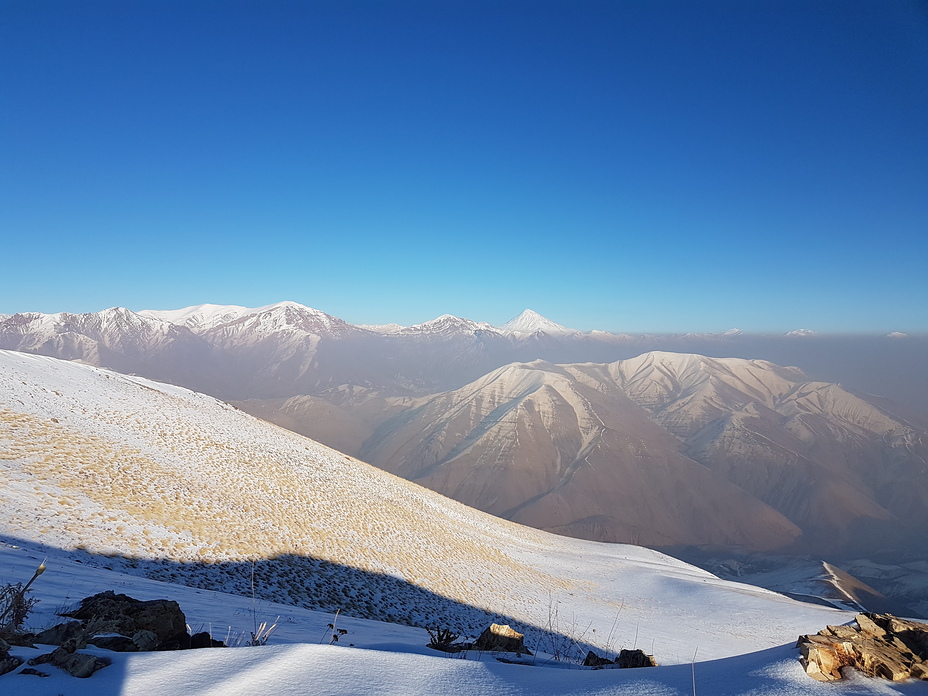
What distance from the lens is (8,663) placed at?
2.43 meters

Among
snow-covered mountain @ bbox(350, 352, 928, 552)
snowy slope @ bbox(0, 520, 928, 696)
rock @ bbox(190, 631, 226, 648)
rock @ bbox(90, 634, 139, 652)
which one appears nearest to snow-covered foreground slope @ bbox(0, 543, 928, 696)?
snowy slope @ bbox(0, 520, 928, 696)

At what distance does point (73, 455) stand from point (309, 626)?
1221 centimetres

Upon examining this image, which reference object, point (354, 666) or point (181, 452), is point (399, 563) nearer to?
point (181, 452)

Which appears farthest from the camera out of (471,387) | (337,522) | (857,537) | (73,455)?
(471,387)

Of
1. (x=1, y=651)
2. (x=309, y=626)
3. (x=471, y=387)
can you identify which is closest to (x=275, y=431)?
(x=309, y=626)

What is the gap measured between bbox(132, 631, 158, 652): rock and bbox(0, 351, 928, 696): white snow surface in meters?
0.58

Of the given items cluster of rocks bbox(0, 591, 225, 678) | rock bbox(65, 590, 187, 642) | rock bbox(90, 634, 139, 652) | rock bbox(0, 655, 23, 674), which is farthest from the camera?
rock bbox(65, 590, 187, 642)

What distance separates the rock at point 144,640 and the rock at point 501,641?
292 centimetres

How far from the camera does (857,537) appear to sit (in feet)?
327

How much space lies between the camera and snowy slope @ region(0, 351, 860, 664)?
12.4 metres

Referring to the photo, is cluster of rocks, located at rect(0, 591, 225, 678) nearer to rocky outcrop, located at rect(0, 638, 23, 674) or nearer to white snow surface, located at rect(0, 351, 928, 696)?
rocky outcrop, located at rect(0, 638, 23, 674)

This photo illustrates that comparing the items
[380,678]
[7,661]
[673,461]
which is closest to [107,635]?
[7,661]

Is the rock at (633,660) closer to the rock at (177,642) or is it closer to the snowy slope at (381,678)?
the snowy slope at (381,678)

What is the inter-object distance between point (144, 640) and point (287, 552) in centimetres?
1273
